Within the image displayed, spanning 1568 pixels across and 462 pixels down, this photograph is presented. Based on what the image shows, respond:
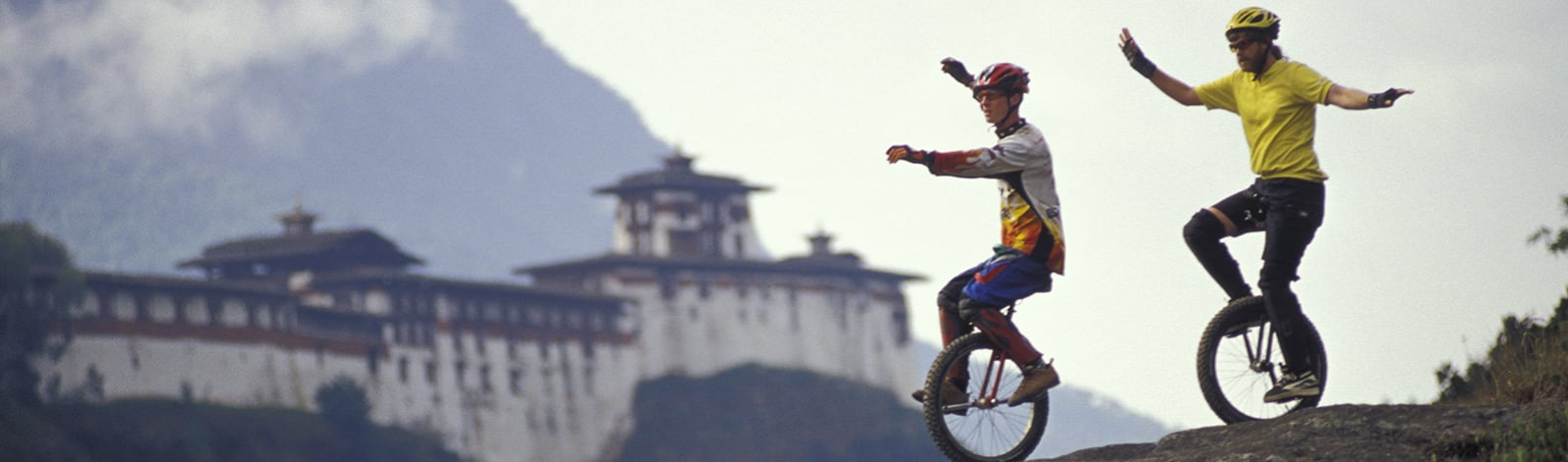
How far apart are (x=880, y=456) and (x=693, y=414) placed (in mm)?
7752

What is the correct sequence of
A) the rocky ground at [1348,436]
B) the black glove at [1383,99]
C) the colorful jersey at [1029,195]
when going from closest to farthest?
the rocky ground at [1348,436] < the black glove at [1383,99] < the colorful jersey at [1029,195]

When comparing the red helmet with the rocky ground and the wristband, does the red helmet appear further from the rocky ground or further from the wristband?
the rocky ground

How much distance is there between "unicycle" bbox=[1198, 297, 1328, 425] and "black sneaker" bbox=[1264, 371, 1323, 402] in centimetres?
4

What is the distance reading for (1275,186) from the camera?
8.71 m

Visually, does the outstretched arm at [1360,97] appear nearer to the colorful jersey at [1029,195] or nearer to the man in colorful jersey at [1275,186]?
the man in colorful jersey at [1275,186]

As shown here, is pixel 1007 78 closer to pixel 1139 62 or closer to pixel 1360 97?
pixel 1139 62

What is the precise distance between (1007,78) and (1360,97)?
4.46 ft

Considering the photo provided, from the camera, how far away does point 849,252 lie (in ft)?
324

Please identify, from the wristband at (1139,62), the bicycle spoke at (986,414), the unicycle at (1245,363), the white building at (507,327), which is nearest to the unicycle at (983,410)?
the bicycle spoke at (986,414)

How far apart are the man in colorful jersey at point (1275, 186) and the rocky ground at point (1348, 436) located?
45cm

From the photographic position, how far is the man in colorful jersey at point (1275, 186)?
8688mm

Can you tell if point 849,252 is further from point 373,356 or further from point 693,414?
point 373,356

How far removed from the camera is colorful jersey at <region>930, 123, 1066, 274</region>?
861 cm

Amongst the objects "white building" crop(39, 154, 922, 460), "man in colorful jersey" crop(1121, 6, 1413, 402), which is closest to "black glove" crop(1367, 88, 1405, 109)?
"man in colorful jersey" crop(1121, 6, 1413, 402)
